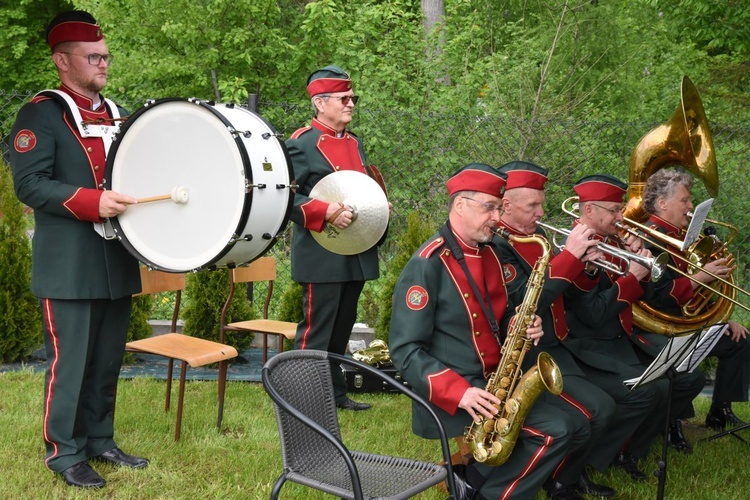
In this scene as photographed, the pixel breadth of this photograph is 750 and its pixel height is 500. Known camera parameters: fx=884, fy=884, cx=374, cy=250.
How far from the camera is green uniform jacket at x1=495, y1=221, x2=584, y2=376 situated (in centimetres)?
402

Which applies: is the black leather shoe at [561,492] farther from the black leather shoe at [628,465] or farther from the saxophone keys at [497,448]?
the saxophone keys at [497,448]

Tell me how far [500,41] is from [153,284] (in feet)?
37.0

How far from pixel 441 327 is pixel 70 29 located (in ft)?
6.72

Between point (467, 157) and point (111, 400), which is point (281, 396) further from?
point (467, 157)

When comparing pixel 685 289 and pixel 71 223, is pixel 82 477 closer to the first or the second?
Answer: pixel 71 223

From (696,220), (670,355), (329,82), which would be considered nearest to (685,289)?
(696,220)

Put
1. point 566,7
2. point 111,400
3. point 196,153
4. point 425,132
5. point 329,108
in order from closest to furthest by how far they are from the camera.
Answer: point 196,153, point 111,400, point 329,108, point 425,132, point 566,7

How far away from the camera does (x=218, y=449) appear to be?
15.5 ft

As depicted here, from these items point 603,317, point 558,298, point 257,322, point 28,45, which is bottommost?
point 257,322

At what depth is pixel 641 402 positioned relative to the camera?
447cm

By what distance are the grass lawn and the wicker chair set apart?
89cm

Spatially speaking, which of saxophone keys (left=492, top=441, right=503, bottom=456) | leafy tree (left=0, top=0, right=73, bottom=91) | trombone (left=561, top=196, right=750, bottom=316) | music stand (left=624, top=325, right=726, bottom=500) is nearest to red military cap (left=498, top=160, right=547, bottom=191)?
trombone (left=561, top=196, right=750, bottom=316)

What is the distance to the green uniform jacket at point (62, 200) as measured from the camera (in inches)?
151

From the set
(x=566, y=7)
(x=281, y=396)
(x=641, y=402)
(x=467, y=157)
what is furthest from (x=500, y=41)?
(x=281, y=396)
